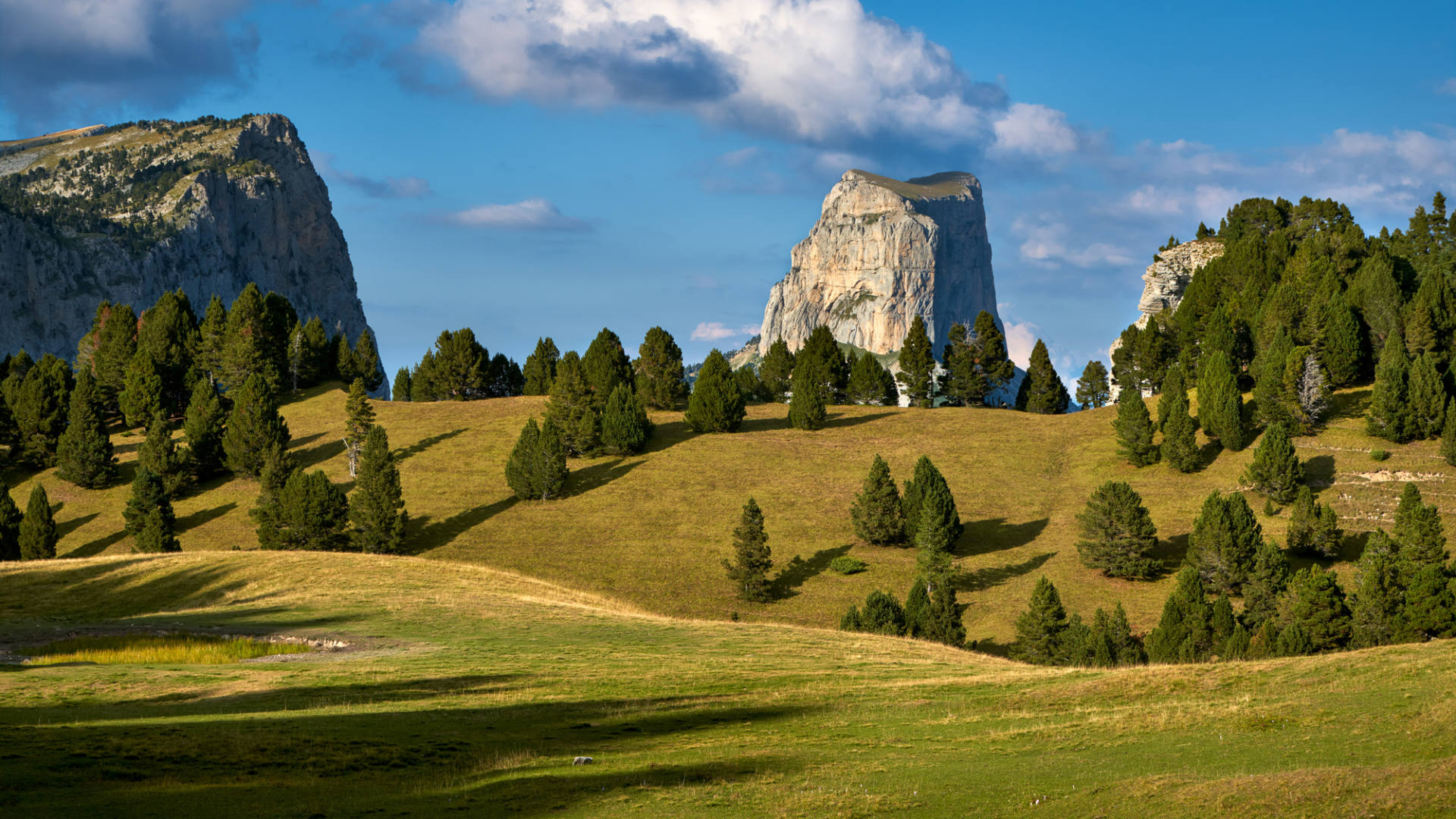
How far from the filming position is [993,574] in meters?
69.9

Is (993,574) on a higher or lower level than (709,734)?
lower

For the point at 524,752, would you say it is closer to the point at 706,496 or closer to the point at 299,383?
the point at 706,496

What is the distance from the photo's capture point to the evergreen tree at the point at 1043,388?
12788 cm

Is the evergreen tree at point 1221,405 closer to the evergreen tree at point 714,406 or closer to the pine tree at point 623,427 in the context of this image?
the evergreen tree at point 714,406

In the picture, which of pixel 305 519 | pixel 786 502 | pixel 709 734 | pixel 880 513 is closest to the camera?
pixel 709 734

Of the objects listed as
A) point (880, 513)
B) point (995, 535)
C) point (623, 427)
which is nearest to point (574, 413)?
point (623, 427)

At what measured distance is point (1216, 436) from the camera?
87812 millimetres

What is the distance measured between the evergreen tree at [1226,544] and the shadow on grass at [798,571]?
24112 millimetres

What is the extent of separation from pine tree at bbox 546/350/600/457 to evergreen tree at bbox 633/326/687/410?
16209 mm

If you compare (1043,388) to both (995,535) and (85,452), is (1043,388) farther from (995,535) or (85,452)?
(85,452)

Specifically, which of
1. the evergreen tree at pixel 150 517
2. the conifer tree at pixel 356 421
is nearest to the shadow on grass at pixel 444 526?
the conifer tree at pixel 356 421

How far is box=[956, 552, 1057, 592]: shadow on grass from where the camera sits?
68688 mm

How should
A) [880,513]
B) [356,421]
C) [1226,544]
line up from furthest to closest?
[356,421] < [880,513] < [1226,544]

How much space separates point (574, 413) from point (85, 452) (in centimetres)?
4514
